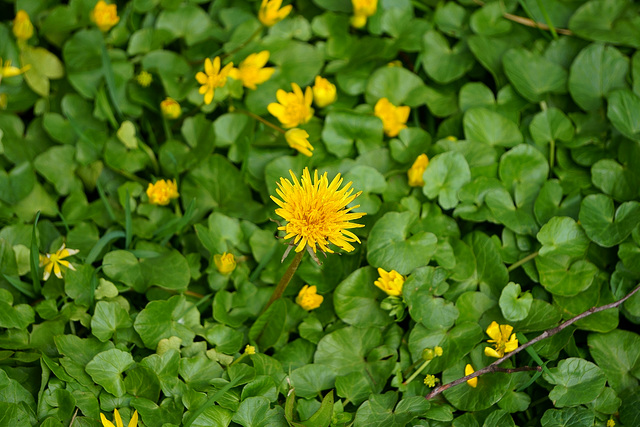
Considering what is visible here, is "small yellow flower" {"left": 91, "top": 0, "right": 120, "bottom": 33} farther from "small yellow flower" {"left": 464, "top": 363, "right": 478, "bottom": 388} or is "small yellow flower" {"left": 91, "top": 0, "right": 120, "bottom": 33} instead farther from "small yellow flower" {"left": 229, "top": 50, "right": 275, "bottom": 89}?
"small yellow flower" {"left": 464, "top": 363, "right": 478, "bottom": 388}

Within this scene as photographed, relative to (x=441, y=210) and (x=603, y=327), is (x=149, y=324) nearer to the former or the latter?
(x=441, y=210)

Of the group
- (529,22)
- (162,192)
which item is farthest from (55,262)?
(529,22)

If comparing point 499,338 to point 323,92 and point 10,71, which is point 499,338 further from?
point 10,71

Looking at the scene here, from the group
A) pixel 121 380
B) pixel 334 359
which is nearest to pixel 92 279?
pixel 121 380

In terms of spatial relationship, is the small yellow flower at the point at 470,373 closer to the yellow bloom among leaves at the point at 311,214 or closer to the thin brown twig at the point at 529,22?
the yellow bloom among leaves at the point at 311,214

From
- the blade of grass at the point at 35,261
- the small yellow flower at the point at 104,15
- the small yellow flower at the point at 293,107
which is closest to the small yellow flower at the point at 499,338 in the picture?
the small yellow flower at the point at 293,107

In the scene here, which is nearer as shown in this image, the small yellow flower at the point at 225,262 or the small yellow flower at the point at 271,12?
the small yellow flower at the point at 225,262

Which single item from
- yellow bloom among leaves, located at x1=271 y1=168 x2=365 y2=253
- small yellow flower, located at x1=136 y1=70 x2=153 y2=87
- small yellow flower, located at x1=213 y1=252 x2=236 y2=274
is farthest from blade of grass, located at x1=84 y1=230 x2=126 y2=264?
yellow bloom among leaves, located at x1=271 y1=168 x2=365 y2=253
